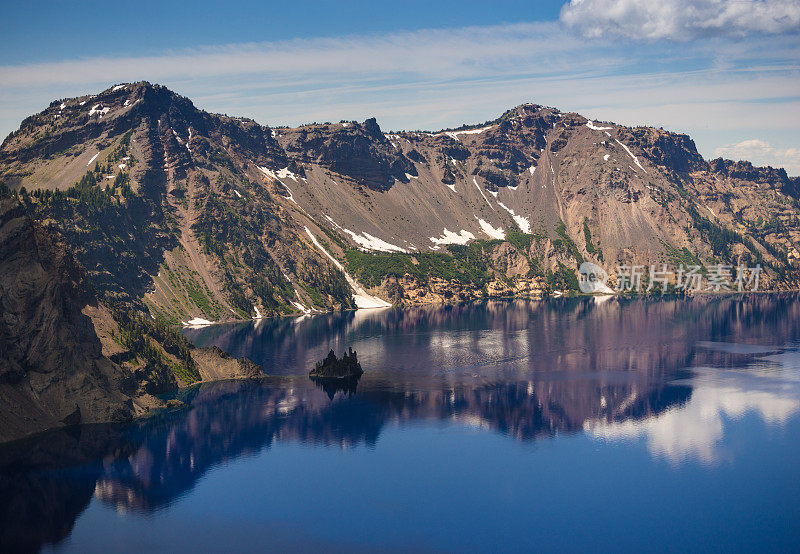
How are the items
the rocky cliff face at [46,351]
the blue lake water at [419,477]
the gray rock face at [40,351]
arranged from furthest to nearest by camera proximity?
1. the rocky cliff face at [46,351]
2. the gray rock face at [40,351]
3. the blue lake water at [419,477]

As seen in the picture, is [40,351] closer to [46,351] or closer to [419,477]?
[46,351]

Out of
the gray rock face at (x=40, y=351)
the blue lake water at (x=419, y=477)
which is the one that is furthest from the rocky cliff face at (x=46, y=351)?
the blue lake water at (x=419, y=477)

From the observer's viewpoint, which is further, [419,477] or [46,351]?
[46,351]

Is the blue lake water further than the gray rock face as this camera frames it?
No

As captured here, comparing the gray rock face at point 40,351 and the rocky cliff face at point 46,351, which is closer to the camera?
the gray rock face at point 40,351

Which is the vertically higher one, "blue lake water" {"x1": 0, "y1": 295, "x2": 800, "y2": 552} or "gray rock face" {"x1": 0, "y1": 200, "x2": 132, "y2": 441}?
"gray rock face" {"x1": 0, "y1": 200, "x2": 132, "y2": 441}

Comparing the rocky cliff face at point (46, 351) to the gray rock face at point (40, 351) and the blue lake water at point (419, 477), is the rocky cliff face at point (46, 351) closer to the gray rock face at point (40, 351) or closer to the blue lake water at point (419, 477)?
the gray rock face at point (40, 351)

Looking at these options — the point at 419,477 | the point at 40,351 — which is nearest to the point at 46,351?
the point at 40,351

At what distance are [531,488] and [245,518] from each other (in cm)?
4597

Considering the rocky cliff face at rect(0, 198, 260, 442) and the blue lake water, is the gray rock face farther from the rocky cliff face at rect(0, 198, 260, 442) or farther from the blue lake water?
the blue lake water

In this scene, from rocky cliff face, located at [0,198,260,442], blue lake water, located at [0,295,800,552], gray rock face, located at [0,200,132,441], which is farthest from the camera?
rocky cliff face, located at [0,198,260,442]

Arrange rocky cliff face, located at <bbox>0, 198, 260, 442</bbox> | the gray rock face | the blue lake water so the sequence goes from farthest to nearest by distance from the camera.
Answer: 1. rocky cliff face, located at <bbox>0, 198, 260, 442</bbox>
2. the gray rock face
3. the blue lake water

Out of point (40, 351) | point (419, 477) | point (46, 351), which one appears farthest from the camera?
point (46, 351)

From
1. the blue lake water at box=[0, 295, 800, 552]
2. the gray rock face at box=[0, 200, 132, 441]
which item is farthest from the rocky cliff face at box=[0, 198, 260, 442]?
the blue lake water at box=[0, 295, 800, 552]
